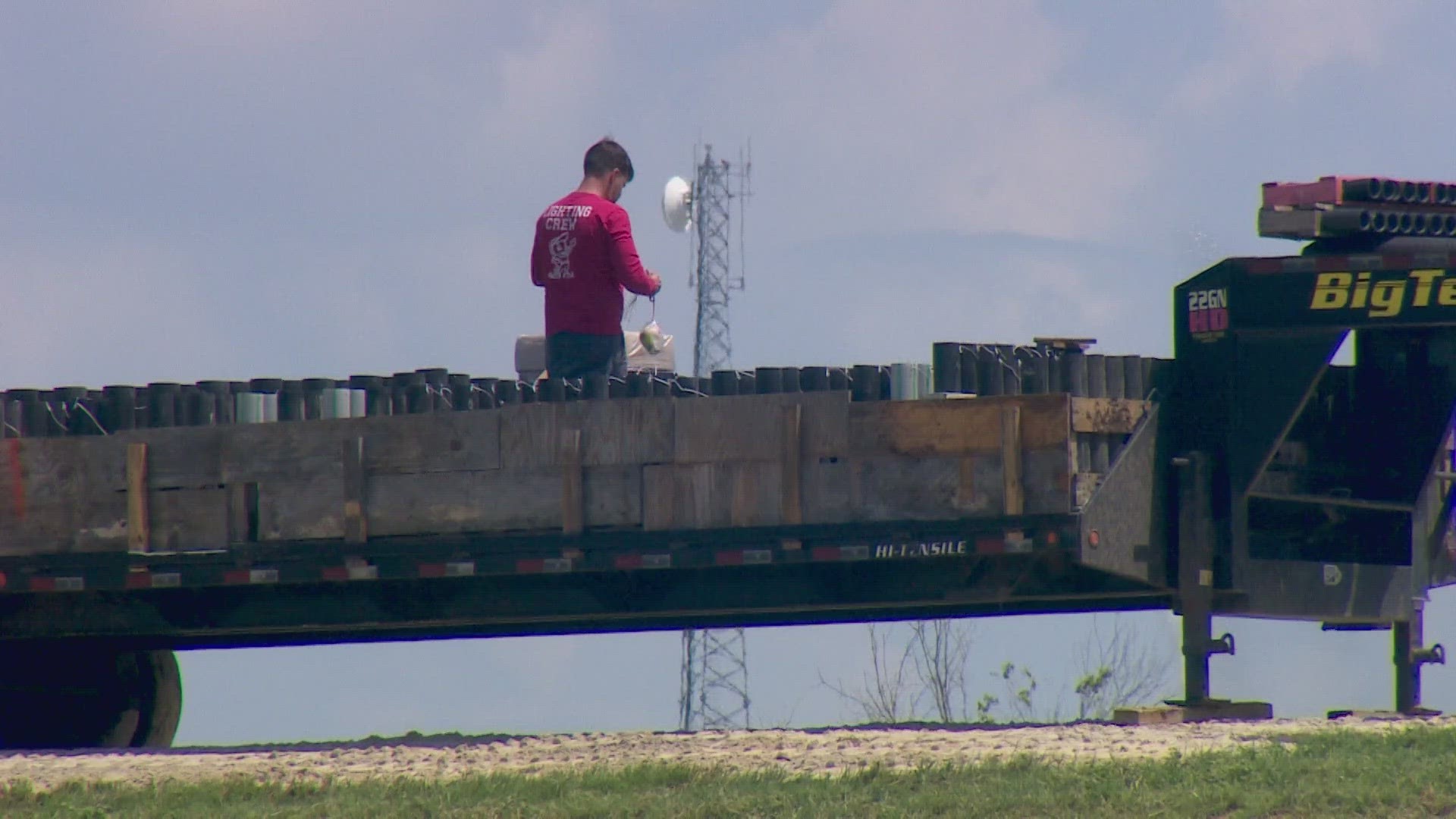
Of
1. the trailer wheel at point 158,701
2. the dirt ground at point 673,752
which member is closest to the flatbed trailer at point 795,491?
the dirt ground at point 673,752

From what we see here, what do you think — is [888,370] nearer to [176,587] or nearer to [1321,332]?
[1321,332]

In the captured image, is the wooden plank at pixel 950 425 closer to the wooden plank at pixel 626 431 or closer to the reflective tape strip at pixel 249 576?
the wooden plank at pixel 626 431

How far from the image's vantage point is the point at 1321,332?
12023 millimetres

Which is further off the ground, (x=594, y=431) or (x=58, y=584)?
(x=594, y=431)

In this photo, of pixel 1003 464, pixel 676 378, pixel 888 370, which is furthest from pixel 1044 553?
pixel 676 378

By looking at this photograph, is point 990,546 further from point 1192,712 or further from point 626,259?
point 626,259

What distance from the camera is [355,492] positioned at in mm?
12875

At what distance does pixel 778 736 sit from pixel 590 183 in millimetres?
3639

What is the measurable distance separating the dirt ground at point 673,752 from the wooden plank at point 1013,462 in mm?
1195

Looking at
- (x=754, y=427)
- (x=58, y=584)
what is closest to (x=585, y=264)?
(x=754, y=427)

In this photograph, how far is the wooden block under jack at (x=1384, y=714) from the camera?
12.4m

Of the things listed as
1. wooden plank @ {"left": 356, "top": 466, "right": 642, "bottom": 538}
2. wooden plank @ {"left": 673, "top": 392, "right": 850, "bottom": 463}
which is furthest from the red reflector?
wooden plank @ {"left": 356, "top": 466, "right": 642, "bottom": 538}

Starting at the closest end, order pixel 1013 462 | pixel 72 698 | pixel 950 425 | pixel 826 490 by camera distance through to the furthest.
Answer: pixel 1013 462 < pixel 950 425 < pixel 826 490 < pixel 72 698

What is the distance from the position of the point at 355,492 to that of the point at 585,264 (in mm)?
1920
